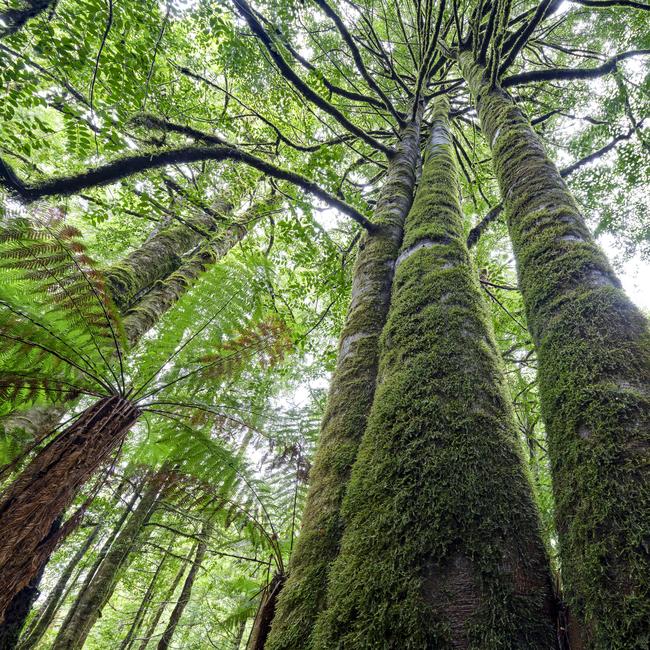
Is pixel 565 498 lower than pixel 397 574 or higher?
higher

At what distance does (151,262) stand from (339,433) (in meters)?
4.96

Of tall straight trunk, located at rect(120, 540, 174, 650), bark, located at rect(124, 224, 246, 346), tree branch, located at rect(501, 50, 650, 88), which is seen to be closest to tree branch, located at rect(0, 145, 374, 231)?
bark, located at rect(124, 224, 246, 346)

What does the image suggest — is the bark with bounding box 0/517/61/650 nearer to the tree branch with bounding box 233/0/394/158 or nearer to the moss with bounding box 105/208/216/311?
the moss with bounding box 105/208/216/311

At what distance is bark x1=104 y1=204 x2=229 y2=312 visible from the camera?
163 inches

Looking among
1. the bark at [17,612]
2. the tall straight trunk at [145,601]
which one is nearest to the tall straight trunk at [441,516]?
the bark at [17,612]

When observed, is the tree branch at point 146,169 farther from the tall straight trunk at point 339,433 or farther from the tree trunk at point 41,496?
the tree trunk at point 41,496

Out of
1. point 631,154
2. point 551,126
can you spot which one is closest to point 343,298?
point 631,154

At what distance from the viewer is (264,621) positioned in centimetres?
112

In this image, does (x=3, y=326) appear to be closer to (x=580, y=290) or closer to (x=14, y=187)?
(x=14, y=187)

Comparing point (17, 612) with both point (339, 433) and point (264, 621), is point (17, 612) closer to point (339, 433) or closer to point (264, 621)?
point (264, 621)

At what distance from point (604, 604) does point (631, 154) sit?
4.96 meters

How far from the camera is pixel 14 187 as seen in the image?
5.83 feet

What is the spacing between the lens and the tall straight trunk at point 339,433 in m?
0.93

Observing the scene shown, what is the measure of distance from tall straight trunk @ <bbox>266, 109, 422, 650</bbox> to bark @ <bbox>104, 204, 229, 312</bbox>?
88.5 inches
